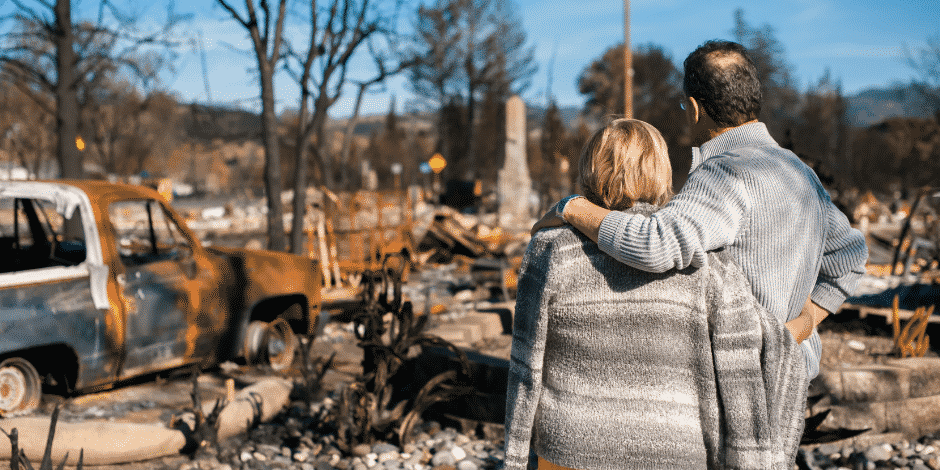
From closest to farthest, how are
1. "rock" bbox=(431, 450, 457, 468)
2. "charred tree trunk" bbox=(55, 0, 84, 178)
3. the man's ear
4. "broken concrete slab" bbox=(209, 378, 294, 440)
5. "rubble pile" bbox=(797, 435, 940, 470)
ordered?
the man's ear < "rubble pile" bbox=(797, 435, 940, 470) < "rock" bbox=(431, 450, 457, 468) < "broken concrete slab" bbox=(209, 378, 294, 440) < "charred tree trunk" bbox=(55, 0, 84, 178)

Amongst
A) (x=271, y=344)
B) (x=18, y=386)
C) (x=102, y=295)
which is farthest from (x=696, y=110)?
(x=271, y=344)

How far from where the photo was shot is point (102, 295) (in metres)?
4.82

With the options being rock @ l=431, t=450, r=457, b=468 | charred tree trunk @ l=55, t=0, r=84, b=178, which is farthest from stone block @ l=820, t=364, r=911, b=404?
charred tree trunk @ l=55, t=0, r=84, b=178

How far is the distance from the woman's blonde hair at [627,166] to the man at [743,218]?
0.22 ft

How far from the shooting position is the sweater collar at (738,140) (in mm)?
2051

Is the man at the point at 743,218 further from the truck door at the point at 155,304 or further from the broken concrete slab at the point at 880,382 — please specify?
the truck door at the point at 155,304

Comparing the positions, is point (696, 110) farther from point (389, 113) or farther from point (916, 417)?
point (389, 113)

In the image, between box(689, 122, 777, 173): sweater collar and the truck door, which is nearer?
box(689, 122, 777, 173): sweater collar

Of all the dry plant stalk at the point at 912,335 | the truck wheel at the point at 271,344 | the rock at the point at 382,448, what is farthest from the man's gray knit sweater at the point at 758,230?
the truck wheel at the point at 271,344

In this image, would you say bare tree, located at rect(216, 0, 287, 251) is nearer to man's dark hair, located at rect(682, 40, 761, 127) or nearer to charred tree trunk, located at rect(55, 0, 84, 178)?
charred tree trunk, located at rect(55, 0, 84, 178)

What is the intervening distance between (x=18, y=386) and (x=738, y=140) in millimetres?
4475

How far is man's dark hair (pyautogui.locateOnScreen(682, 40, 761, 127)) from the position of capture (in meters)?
2.03

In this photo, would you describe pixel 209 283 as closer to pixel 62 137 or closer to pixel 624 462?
pixel 624 462

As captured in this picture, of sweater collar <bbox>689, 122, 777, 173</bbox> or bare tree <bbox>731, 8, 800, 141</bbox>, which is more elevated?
bare tree <bbox>731, 8, 800, 141</bbox>
